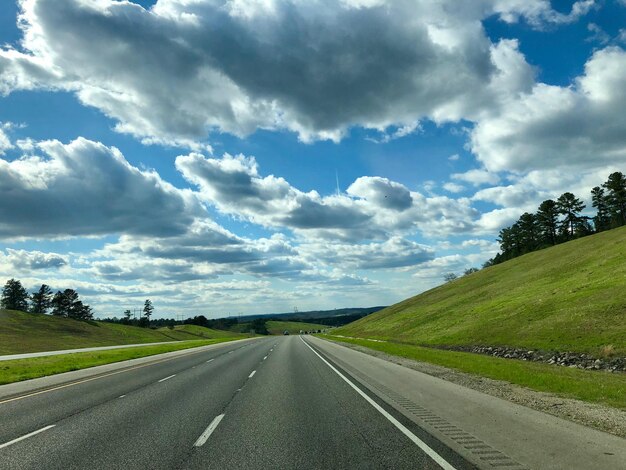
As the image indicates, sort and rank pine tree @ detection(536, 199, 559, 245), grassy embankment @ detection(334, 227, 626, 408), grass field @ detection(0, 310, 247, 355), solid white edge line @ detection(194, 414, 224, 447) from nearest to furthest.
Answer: solid white edge line @ detection(194, 414, 224, 447), grassy embankment @ detection(334, 227, 626, 408), grass field @ detection(0, 310, 247, 355), pine tree @ detection(536, 199, 559, 245)

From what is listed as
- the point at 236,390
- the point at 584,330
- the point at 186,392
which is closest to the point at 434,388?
the point at 236,390

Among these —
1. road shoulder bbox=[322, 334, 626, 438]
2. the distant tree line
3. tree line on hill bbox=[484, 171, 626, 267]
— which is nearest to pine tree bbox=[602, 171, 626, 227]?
tree line on hill bbox=[484, 171, 626, 267]

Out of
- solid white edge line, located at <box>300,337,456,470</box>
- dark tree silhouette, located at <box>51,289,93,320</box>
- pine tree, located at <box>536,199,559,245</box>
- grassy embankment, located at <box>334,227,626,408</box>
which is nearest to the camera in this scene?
solid white edge line, located at <box>300,337,456,470</box>

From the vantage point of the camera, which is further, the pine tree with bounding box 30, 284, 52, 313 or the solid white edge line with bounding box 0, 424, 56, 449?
the pine tree with bounding box 30, 284, 52, 313

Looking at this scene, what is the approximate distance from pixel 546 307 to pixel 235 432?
4207cm

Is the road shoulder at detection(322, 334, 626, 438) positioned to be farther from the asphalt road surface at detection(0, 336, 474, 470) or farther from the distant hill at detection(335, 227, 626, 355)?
the distant hill at detection(335, 227, 626, 355)

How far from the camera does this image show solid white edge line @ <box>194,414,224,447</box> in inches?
329

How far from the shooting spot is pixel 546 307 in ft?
145

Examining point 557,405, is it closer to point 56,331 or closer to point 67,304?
point 56,331

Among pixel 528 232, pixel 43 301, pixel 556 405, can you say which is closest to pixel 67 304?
pixel 43 301

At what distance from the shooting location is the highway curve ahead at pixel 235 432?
23.4ft

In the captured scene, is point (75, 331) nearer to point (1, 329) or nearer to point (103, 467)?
point (1, 329)

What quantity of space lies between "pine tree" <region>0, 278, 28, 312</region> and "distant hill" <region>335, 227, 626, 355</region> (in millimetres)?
155770

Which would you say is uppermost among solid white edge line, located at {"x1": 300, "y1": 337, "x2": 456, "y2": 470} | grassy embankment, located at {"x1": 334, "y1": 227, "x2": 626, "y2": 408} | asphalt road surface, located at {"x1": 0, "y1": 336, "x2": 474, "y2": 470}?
grassy embankment, located at {"x1": 334, "y1": 227, "x2": 626, "y2": 408}
